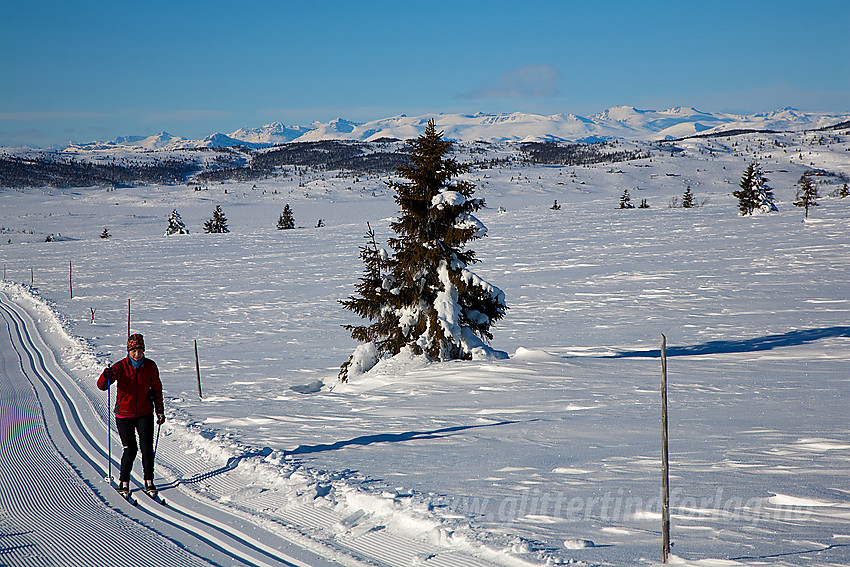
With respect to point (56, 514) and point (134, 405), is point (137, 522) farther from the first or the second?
point (134, 405)

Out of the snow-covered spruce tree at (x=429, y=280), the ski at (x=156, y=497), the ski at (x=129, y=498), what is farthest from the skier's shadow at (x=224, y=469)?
the snow-covered spruce tree at (x=429, y=280)

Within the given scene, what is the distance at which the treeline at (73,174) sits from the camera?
153 meters

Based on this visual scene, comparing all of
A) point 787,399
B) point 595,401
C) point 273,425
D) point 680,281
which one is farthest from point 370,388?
point 680,281

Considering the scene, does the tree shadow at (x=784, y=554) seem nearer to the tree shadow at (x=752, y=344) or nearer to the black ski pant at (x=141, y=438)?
the black ski pant at (x=141, y=438)

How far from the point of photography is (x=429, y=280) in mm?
13211

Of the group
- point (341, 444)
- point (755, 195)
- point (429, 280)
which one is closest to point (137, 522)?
point (341, 444)

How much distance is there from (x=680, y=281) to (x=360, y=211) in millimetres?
70238

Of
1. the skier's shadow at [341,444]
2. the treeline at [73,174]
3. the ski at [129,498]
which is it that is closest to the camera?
the ski at [129,498]

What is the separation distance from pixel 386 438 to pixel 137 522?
3298mm

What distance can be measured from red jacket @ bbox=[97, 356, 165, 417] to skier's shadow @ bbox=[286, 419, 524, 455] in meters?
1.82

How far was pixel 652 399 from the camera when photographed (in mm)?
9516

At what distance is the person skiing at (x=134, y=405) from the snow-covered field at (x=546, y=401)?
788 millimetres

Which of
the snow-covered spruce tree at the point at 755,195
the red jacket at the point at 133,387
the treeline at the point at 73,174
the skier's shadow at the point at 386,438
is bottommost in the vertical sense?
the skier's shadow at the point at 386,438

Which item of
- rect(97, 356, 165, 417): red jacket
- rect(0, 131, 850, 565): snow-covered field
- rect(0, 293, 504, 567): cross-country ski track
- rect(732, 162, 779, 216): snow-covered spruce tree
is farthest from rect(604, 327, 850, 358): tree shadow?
rect(732, 162, 779, 216): snow-covered spruce tree
